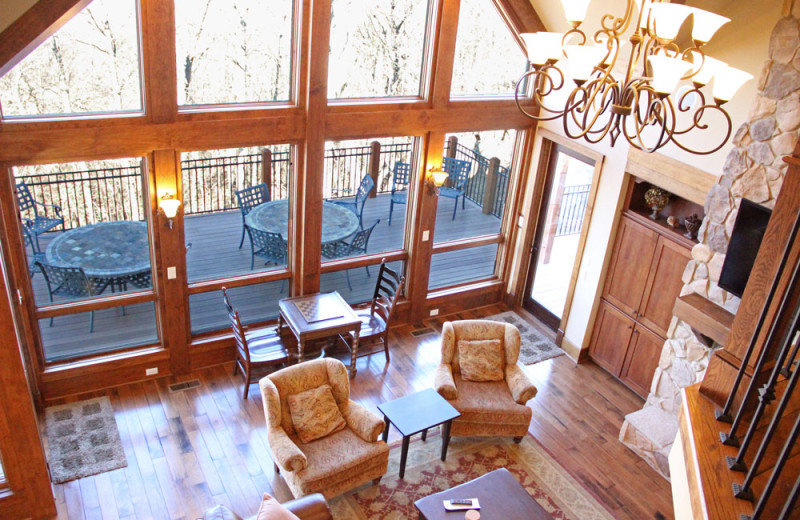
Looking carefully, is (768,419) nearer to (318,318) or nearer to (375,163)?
(318,318)

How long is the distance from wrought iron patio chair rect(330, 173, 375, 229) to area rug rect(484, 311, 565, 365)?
2.36 meters

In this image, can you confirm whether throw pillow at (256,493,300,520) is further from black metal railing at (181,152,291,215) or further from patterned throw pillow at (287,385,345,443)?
black metal railing at (181,152,291,215)

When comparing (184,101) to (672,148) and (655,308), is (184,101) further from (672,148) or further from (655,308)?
(655,308)

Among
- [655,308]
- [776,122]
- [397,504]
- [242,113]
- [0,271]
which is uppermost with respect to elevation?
[776,122]

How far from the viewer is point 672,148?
6.61 metres

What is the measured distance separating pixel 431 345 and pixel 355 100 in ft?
10.0

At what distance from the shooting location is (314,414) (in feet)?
19.2

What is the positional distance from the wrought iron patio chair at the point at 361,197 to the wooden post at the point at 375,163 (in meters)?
0.05

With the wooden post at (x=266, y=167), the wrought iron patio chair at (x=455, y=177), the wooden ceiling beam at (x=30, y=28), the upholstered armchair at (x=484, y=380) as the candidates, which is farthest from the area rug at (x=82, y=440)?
the wrought iron patio chair at (x=455, y=177)

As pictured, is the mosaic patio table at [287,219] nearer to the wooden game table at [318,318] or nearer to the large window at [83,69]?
the wooden game table at [318,318]

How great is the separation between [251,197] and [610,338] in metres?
4.35

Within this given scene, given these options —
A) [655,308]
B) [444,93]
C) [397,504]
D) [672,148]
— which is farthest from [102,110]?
[655,308]

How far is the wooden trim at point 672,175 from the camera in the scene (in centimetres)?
632

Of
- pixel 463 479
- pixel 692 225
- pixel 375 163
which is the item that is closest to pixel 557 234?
pixel 692 225
